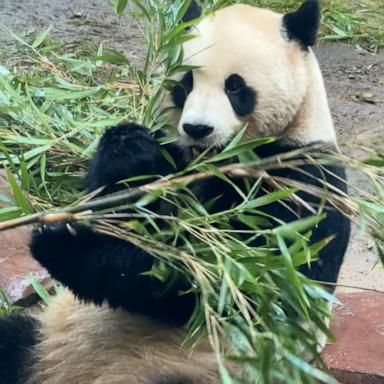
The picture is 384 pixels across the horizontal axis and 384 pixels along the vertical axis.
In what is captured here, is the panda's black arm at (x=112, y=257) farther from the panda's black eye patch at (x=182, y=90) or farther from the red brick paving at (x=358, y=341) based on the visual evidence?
the red brick paving at (x=358, y=341)

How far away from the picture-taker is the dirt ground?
537 centimetres

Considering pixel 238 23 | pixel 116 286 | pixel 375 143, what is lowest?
pixel 116 286

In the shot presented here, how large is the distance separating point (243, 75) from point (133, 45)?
3.22 m

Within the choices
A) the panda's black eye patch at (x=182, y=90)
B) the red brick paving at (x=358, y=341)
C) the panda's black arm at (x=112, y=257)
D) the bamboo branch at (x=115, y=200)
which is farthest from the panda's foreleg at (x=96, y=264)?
the red brick paving at (x=358, y=341)

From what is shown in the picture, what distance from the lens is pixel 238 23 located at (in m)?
2.83

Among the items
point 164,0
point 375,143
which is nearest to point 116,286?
point 375,143

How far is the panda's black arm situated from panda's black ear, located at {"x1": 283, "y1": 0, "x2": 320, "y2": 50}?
57 cm

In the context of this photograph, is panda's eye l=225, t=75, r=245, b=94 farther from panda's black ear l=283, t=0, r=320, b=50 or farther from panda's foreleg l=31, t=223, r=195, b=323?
panda's foreleg l=31, t=223, r=195, b=323

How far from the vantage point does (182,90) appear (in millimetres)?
2822

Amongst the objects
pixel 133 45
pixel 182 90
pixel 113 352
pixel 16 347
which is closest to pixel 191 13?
pixel 182 90

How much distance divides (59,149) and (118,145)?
1.40 ft

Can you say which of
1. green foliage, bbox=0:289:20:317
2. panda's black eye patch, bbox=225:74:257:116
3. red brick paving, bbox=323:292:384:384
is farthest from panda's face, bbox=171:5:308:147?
green foliage, bbox=0:289:20:317

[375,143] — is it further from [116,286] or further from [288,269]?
[116,286]

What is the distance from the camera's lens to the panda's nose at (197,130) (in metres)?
2.60
